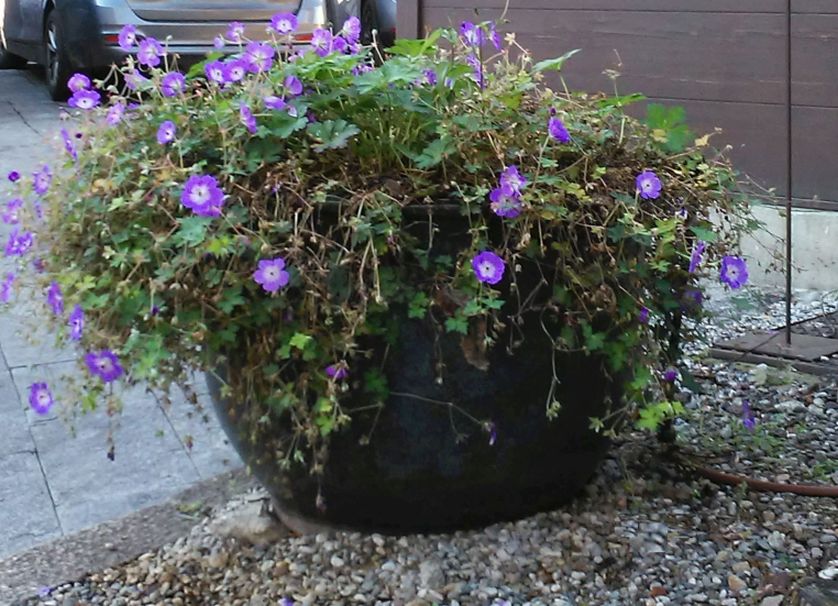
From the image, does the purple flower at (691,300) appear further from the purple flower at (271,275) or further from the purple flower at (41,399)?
the purple flower at (41,399)

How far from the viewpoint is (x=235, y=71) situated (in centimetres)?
234

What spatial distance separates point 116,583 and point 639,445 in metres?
1.26

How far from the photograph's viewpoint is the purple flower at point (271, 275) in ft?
6.82

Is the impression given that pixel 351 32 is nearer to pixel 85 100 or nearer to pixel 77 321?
pixel 85 100

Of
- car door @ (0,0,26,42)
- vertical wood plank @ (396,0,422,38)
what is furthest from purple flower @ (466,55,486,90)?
car door @ (0,0,26,42)

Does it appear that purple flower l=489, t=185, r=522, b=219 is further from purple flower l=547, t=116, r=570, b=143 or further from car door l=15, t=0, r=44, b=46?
car door l=15, t=0, r=44, b=46

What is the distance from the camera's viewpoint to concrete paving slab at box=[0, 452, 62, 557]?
2846 millimetres

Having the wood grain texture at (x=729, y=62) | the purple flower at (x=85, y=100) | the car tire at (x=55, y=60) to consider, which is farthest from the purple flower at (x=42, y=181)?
the car tire at (x=55, y=60)

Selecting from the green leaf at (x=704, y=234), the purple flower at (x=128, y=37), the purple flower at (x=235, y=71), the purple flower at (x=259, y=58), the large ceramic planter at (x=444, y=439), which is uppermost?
the purple flower at (x=128, y=37)

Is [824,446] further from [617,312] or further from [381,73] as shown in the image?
[381,73]

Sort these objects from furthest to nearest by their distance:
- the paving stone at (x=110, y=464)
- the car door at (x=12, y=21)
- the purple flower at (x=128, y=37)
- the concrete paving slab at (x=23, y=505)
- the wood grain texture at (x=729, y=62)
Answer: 1. the car door at (x=12, y=21)
2. the wood grain texture at (x=729, y=62)
3. the paving stone at (x=110, y=464)
4. the concrete paving slab at (x=23, y=505)
5. the purple flower at (x=128, y=37)

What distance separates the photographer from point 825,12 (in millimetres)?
4617

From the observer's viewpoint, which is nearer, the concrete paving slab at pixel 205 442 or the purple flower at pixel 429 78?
the purple flower at pixel 429 78

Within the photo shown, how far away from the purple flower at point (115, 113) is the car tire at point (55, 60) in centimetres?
689
